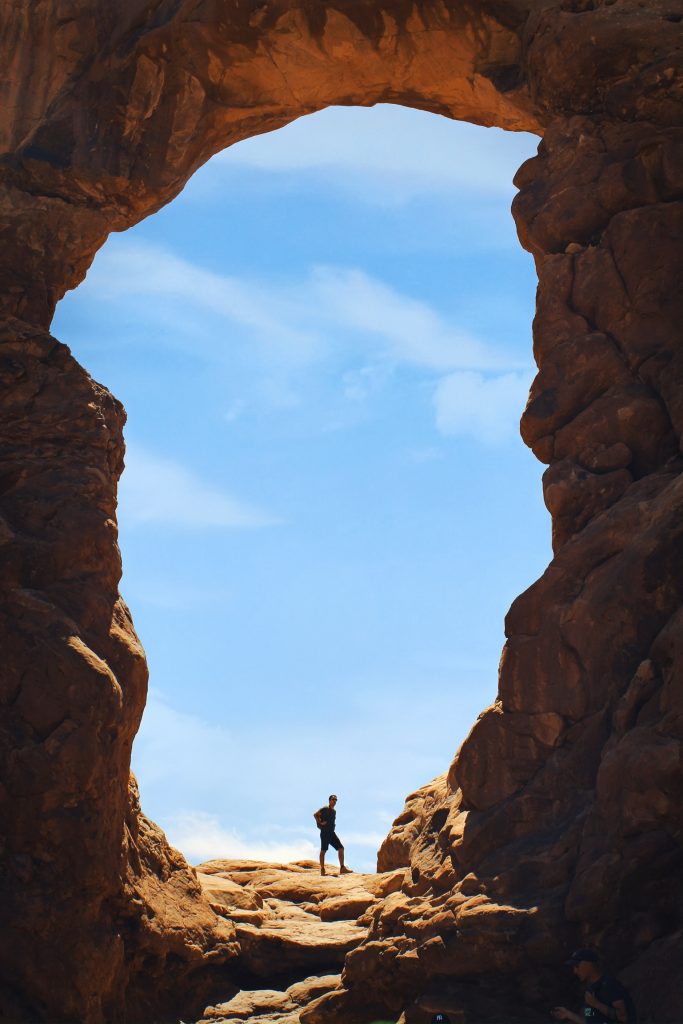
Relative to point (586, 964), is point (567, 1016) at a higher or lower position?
lower

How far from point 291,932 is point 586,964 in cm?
611

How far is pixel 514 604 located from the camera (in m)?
14.9

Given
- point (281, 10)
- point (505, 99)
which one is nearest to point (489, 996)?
point (505, 99)

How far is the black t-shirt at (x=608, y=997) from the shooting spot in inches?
411

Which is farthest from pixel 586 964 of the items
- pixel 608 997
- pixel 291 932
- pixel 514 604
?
pixel 291 932

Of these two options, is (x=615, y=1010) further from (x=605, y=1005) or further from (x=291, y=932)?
(x=291, y=932)

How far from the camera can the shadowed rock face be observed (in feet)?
41.7

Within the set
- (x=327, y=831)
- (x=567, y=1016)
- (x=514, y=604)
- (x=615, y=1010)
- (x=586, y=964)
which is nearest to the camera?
(x=615, y=1010)

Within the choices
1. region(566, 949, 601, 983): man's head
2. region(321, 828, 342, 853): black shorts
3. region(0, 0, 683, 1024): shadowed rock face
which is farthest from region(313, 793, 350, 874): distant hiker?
region(566, 949, 601, 983): man's head

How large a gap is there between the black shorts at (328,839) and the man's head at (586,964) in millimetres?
9118

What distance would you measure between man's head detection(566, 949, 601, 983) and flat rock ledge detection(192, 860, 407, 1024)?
13.3ft

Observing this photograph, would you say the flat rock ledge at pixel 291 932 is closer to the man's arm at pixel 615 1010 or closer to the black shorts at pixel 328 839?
the black shorts at pixel 328 839

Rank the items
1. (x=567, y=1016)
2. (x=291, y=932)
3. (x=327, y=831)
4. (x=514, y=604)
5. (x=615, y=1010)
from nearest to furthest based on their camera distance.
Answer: (x=615, y=1010) → (x=567, y=1016) → (x=514, y=604) → (x=291, y=932) → (x=327, y=831)

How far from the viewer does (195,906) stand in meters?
15.3
